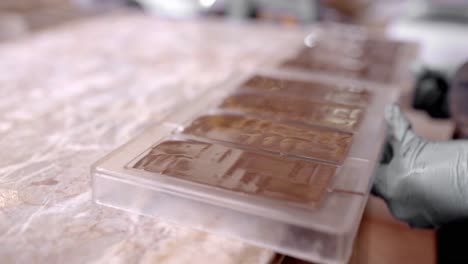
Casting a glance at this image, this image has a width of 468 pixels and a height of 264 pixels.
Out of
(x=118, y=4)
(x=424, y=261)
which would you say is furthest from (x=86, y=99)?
(x=118, y=4)

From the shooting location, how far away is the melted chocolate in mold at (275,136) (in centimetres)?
65

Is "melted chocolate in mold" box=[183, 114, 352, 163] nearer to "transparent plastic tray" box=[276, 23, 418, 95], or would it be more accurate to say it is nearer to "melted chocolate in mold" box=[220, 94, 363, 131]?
"melted chocolate in mold" box=[220, 94, 363, 131]

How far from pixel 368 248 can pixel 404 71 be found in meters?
0.47

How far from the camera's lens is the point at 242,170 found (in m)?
0.60

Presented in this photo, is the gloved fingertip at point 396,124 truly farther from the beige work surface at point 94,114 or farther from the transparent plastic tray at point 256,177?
the beige work surface at point 94,114

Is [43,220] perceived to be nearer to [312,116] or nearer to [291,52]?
[312,116]

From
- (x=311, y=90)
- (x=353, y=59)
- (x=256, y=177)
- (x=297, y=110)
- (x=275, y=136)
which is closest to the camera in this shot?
(x=256, y=177)

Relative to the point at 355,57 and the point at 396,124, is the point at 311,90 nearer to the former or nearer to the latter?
the point at 396,124

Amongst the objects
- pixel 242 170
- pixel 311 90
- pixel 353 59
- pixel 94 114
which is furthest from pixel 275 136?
pixel 353 59

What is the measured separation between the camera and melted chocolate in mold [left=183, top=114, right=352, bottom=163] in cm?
65

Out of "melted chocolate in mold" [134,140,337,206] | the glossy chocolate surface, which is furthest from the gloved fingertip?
the glossy chocolate surface

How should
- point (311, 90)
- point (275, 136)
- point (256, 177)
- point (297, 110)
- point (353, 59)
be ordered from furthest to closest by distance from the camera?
point (353, 59), point (311, 90), point (297, 110), point (275, 136), point (256, 177)

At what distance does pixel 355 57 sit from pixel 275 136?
2.01ft

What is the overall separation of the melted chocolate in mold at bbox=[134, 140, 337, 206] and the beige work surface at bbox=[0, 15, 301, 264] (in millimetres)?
66
